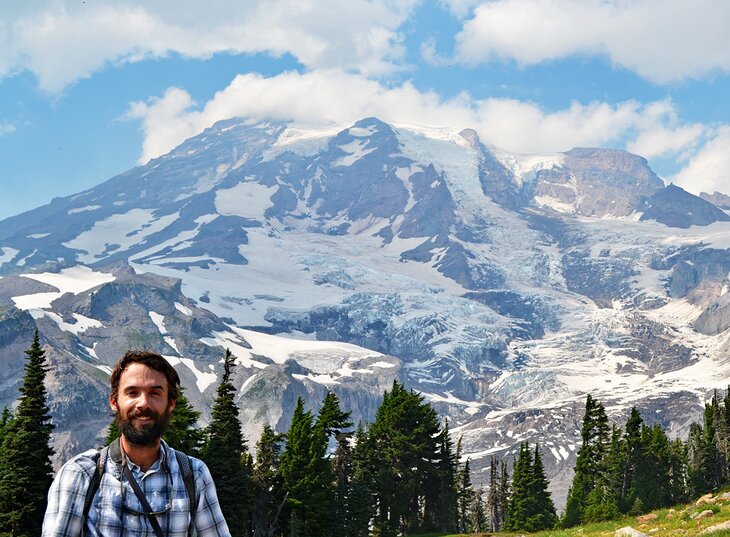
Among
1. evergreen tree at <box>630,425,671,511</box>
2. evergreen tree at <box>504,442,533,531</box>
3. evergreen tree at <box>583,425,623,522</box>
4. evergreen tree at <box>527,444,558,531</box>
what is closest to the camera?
evergreen tree at <box>630,425,671,511</box>

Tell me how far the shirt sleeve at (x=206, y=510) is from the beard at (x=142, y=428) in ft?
1.33

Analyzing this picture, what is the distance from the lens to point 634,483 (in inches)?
3740

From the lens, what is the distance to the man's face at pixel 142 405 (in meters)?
7.06

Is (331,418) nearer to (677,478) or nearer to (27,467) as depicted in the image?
(27,467)

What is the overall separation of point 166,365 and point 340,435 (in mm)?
75684

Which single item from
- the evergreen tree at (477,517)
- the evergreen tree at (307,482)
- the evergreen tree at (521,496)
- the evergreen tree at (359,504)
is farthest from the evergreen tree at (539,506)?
the evergreen tree at (307,482)

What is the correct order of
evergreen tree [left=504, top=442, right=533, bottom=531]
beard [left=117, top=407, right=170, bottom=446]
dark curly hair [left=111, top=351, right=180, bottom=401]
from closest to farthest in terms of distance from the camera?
1. beard [left=117, top=407, right=170, bottom=446]
2. dark curly hair [left=111, top=351, right=180, bottom=401]
3. evergreen tree [left=504, top=442, right=533, bottom=531]

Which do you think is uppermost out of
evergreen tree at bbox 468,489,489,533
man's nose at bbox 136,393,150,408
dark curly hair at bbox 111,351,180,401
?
dark curly hair at bbox 111,351,180,401

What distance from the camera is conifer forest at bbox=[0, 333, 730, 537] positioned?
5084 cm

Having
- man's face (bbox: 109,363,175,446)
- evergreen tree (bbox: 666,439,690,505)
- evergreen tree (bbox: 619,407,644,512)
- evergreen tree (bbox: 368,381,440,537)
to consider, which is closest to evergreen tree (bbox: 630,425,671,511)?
evergreen tree (bbox: 619,407,644,512)

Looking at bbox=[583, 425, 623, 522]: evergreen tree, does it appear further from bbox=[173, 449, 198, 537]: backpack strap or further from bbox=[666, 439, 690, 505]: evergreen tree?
bbox=[173, 449, 198, 537]: backpack strap

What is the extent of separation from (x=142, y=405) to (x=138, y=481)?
59 cm

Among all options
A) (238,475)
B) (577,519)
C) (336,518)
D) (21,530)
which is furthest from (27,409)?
(577,519)

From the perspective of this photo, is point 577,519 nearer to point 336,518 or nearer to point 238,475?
point 336,518
